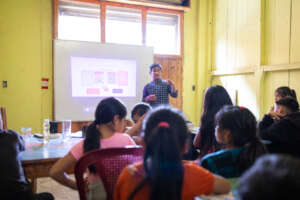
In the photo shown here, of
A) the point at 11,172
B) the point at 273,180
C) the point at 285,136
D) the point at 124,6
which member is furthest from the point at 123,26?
the point at 273,180

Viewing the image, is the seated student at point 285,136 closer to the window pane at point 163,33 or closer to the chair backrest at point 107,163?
the chair backrest at point 107,163

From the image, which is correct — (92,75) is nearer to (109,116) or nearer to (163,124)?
(109,116)

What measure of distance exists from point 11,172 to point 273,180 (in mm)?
1199

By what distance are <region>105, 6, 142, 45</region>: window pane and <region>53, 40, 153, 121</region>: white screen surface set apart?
8.7 inches

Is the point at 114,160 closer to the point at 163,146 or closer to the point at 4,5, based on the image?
the point at 163,146

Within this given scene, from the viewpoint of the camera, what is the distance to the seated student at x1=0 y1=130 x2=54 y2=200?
1205 millimetres

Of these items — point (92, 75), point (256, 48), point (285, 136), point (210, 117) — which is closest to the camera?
point (285, 136)

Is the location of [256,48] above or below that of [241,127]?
above

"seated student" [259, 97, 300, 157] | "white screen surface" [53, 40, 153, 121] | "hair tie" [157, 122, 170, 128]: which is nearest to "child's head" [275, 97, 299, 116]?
"seated student" [259, 97, 300, 157]

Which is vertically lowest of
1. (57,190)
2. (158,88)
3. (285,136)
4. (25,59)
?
(57,190)

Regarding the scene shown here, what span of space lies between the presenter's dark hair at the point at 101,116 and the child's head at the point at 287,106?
1403 mm

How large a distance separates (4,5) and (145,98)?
261cm

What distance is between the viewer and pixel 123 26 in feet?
14.8

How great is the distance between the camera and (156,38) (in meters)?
4.73
